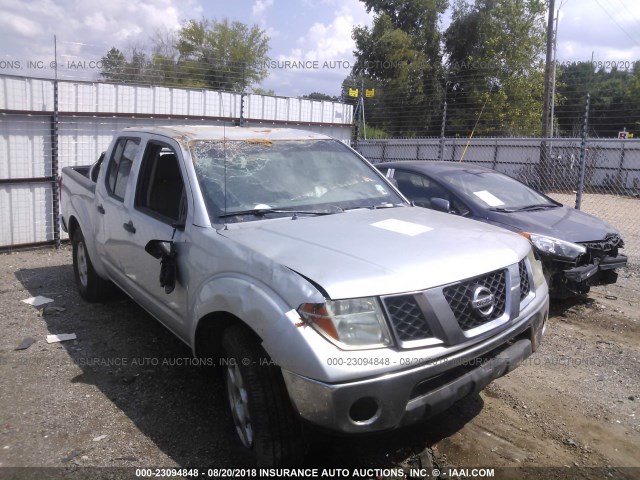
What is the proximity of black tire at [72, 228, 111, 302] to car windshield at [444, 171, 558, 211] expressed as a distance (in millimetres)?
3937

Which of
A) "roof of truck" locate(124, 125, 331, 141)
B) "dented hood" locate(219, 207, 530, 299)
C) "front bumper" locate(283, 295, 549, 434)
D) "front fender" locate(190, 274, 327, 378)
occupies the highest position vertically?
"roof of truck" locate(124, 125, 331, 141)

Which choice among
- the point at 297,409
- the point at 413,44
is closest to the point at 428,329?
the point at 297,409

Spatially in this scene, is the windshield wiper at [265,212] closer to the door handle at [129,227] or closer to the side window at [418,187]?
the door handle at [129,227]

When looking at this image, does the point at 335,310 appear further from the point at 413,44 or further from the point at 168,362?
the point at 413,44

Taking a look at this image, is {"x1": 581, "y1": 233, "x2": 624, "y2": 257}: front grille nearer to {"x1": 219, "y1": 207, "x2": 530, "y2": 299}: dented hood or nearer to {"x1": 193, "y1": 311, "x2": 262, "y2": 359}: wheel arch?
{"x1": 219, "y1": 207, "x2": 530, "y2": 299}: dented hood

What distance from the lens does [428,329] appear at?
255cm

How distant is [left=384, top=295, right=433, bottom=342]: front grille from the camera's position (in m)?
2.50

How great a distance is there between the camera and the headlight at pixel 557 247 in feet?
16.8

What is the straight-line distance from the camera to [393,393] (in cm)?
243

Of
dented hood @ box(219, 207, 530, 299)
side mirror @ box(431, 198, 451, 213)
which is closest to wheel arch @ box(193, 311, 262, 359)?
dented hood @ box(219, 207, 530, 299)

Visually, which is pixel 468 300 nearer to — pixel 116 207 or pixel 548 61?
pixel 116 207

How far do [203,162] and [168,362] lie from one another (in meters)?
1.74

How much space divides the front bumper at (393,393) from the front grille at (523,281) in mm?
490

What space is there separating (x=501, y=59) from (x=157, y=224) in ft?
92.3
